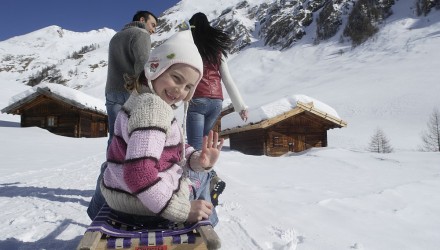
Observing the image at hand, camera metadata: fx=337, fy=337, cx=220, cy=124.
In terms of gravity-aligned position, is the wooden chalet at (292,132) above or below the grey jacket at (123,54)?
below

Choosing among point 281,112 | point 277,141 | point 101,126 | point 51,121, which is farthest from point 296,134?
point 51,121

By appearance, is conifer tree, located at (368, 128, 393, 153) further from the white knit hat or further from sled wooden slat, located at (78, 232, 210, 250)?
sled wooden slat, located at (78, 232, 210, 250)

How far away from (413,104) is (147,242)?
37.0m

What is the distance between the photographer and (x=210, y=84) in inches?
132

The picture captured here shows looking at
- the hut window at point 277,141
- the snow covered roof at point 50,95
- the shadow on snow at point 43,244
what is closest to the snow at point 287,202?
the shadow on snow at point 43,244

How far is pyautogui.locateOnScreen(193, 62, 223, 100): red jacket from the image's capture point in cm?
332

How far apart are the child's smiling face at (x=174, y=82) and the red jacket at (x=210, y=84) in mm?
1521

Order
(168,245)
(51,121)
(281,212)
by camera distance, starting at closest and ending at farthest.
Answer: (168,245) < (281,212) < (51,121)

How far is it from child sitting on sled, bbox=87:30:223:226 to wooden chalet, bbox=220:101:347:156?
12.5 metres

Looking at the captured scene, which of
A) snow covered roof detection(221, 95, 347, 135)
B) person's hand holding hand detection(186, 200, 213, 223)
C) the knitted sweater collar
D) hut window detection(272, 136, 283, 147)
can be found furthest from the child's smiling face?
hut window detection(272, 136, 283, 147)

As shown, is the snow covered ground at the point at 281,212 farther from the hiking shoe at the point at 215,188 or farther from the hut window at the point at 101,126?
the hut window at the point at 101,126

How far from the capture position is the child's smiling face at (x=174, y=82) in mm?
1732

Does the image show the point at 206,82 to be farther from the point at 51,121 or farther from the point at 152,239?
the point at 51,121

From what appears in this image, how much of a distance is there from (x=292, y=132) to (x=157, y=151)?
14638 mm
